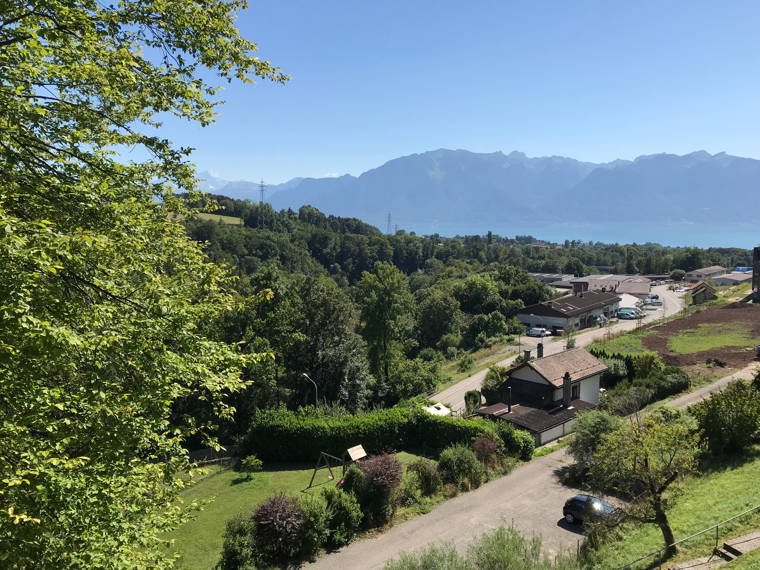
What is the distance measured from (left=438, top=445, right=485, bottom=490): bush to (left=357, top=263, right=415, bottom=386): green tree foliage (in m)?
23.6

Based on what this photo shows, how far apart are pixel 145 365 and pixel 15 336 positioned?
99.4 inches

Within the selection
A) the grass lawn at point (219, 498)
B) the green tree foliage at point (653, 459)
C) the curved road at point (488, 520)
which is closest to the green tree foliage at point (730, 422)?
the curved road at point (488, 520)

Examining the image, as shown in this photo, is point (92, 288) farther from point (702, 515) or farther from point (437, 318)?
point (437, 318)

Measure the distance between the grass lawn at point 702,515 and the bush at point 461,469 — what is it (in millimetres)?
8338

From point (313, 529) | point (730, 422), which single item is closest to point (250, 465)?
point (313, 529)

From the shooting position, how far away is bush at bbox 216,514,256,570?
18.4 meters

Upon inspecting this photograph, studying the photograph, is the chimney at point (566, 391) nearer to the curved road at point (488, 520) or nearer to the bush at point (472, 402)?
the bush at point (472, 402)

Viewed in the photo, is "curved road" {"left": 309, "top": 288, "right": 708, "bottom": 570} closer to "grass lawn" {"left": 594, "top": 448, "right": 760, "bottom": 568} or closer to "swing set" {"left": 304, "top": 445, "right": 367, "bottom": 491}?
"grass lawn" {"left": 594, "top": 448, "right": 760, "bottom": 568}

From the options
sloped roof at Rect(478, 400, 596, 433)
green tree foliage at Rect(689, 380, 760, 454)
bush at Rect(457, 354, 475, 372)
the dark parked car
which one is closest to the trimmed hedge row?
sloped roof at Rect(478, 400, 596, 433)

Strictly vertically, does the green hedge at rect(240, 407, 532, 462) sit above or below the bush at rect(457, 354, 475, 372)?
above

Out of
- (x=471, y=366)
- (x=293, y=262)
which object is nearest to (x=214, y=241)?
(x=293, y=262)

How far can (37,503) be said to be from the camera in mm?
7039

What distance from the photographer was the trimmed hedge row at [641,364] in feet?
127

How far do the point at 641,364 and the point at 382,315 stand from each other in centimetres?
2461
